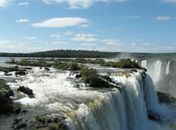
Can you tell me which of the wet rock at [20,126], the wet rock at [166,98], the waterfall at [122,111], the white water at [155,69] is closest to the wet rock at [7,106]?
the wet rock at [20,126]

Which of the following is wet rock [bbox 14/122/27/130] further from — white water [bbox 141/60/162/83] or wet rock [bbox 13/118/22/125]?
white water [bbox 141/60/162/83]

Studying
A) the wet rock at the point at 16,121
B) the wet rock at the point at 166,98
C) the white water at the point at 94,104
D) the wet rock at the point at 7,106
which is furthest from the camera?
the wet rock at the point at 166,98

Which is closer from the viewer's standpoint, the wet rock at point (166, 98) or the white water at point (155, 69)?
the wet rock at point (166, 98)

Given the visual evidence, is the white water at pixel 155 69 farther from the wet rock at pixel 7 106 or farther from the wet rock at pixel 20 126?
the wet rock at pixel 20 126

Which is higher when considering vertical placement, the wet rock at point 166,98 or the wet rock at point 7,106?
the wet rock at point 7,106

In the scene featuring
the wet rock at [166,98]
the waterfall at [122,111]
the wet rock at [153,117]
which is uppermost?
the waterfall at [122,111]

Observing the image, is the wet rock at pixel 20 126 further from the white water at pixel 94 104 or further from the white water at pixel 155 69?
the white water at pixel 155 69

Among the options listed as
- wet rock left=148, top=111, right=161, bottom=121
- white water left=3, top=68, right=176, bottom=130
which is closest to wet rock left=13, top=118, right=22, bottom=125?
white water left=3, top=68, right=176, bottom=130

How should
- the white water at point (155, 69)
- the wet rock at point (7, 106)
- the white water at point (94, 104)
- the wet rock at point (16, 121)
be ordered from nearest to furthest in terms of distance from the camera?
the wet rock at point (16, 121) < the white water at point (94, 104) < the wet rock at point (7, 106) < the white water at point (155, 69)

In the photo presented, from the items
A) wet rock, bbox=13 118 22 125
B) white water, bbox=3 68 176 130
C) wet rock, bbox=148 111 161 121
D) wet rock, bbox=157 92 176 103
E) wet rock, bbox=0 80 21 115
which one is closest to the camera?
wet rock, bbox=13 118 22 125
